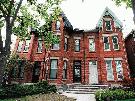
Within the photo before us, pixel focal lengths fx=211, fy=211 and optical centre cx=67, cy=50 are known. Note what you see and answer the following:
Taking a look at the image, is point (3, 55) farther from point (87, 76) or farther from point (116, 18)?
point (116, 18)

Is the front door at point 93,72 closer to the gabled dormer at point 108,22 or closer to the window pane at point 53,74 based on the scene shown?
the window pane at point 53,74

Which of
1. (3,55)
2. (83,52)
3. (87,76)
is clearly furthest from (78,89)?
(3,55)

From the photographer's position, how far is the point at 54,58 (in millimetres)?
28188

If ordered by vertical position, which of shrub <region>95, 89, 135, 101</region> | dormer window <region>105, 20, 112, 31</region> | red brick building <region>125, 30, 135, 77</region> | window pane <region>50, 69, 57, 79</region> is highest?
dormer window <region>105, 20, 112, 31</region>

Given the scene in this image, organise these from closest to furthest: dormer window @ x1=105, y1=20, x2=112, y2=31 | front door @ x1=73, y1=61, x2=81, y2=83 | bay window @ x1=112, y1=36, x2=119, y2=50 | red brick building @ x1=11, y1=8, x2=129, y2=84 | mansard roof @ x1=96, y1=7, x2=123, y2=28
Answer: red brick building @ x1=11, y1=8, x2=129, y2=84 < front door @ x1=73, y1=61, x2=81, y2=83 < bay window @ x1=112, y1=36, x2=119, y2=50 < mansard roof @ x1=96, y1=7, x2=123, y2=28 < dormer window @ x1=105, y1=20, x2=112, y2=31

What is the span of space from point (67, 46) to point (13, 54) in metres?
7.63

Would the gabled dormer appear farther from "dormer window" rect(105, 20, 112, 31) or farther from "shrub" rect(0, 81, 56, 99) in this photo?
"shrub" rect(0, 81, 56, 99)

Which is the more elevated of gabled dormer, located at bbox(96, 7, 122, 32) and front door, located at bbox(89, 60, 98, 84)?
gabled dormer, located at bbox(96, 7, 122, 32)

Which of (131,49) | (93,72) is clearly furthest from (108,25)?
(93,72)

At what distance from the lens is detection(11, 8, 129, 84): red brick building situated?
28.2 meters

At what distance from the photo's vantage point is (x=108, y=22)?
31.2 meters

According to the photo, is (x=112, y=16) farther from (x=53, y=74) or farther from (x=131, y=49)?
(x=53, y=74)

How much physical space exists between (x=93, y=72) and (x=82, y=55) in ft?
9.36

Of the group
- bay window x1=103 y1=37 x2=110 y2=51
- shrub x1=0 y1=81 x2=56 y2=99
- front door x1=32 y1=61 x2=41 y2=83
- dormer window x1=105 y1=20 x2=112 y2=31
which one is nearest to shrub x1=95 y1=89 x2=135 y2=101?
shrub x1=0 y1=81 x2=56 y2=99
